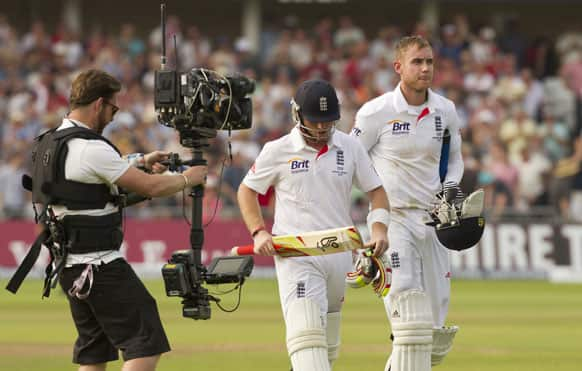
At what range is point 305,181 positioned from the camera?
9109mm

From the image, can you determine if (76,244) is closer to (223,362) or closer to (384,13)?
(223,362)

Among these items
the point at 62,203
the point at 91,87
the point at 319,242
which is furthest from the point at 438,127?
the point at 62,203

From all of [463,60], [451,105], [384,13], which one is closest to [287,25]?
[384,13]

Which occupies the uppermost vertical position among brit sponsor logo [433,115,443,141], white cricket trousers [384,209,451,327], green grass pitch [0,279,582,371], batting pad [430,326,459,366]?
brit sponsor logo [433,115,443,141]

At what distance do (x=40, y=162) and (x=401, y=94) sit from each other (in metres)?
3.17

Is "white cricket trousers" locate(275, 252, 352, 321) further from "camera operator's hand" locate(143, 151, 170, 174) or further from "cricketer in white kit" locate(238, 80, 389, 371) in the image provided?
"camera operator's hand" locate(143, 151, 170, 174)

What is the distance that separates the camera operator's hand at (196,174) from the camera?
883 cm

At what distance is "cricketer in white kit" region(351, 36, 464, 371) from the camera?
1024 cm

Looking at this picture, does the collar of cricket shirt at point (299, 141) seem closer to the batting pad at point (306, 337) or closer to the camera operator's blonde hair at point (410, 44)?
the batting pad at point (306, 337)

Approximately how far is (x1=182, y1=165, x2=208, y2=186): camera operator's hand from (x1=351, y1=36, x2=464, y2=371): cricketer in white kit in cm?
170

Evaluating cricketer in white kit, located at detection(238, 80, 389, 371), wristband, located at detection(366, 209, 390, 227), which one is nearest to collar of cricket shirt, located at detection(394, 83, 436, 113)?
cricketer in white kit, located at detection(238, 80, 389, 371)

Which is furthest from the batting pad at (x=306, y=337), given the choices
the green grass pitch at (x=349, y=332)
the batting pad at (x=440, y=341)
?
the green grass pitch at (x=349, y=332)

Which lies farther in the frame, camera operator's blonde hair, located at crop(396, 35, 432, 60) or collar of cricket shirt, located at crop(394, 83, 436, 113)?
collar of cricket shirt, located at crop(394, 83, 436, 113)

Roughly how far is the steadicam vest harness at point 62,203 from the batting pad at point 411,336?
2.32 meters
